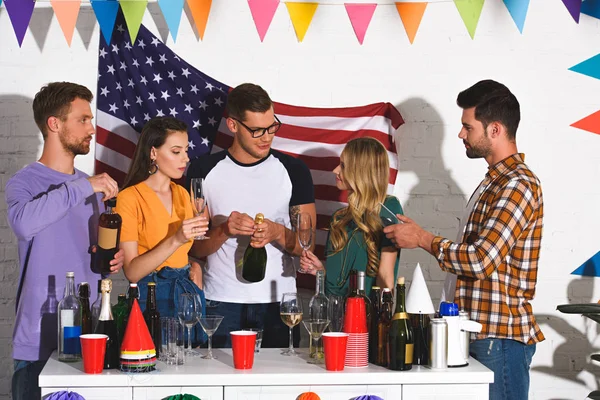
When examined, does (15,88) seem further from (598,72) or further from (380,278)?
(598,72)

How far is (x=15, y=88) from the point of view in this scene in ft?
13.5

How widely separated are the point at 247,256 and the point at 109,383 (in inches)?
41.0

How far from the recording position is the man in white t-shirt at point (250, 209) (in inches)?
138

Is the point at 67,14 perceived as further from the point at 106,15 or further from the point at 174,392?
the point at 174,392

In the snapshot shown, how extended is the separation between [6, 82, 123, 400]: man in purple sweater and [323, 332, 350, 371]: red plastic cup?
95cm

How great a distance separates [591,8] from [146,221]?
2667mm

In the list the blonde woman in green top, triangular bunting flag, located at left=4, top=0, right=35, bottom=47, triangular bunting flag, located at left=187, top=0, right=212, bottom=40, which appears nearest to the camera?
the blonde woman in green top

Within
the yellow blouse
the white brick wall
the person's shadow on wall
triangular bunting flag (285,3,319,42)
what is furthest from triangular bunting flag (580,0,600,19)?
the yellow blouse

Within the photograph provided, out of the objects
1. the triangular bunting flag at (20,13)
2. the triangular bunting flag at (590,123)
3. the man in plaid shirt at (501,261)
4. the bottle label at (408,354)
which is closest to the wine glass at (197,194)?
the man in plaid shirt at (501,261)

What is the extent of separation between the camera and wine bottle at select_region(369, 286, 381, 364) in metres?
2.76

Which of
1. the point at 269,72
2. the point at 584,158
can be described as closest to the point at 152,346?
the point at 269,72

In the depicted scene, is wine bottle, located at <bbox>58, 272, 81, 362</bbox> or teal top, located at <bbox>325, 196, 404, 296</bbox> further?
teal top, located at <bbox>325, 196, 404, 296</bbox>

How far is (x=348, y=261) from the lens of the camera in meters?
3.32

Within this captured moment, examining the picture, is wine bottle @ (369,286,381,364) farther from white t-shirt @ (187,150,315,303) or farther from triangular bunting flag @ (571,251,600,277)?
triangular bunting flag @ (571,251,600,277)
